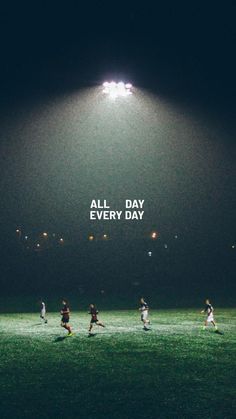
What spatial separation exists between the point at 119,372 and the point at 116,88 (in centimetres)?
2680

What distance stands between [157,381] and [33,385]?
480 cm

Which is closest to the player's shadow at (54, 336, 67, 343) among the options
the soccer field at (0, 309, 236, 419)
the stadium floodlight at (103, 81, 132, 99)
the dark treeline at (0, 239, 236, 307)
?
the soccer field at (0, 309, 236, 419)

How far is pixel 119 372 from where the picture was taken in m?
19.7

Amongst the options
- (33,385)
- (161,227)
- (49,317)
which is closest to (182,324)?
(49,317)

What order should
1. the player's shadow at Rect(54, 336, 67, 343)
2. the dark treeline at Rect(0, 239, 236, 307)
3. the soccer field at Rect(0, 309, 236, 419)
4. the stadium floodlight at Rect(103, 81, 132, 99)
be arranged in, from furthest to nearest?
the dark treeline at Rect(0, 239, 236, 307) → the stadium floodlight at Rect(103, 81, 132, 99) → the player's shadow at Rect(54, 336, 67, 343) → the soccer field at Rect(0, 309, 236, 419)

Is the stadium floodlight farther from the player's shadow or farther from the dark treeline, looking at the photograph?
the dark treeline

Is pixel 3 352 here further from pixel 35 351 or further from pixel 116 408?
pixel 116 408

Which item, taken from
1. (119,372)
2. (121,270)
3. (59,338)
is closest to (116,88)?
(59,338)

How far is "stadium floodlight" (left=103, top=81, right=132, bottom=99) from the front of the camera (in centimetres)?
4003

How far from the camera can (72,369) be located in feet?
66.2

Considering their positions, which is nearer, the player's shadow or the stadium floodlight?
the player's shadow

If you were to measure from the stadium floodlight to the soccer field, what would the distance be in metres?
19.7

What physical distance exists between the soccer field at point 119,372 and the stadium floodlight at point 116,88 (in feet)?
64.7

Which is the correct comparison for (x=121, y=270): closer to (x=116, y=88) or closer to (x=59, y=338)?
(x=116, y=88)
